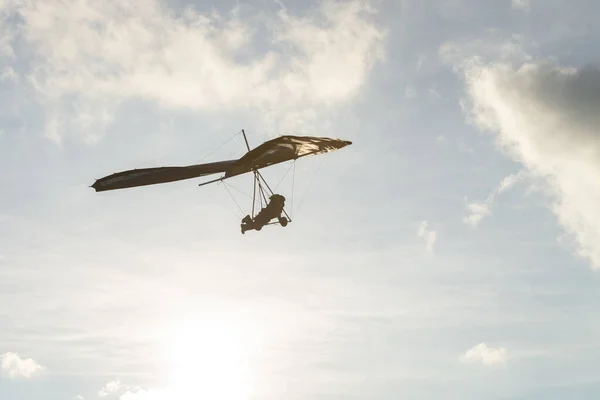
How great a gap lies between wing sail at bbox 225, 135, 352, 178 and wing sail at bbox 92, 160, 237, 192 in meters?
1.45

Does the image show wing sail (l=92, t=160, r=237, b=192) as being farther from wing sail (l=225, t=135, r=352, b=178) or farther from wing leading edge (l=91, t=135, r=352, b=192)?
wing sail (l=225, t=135, r=352, b=178)

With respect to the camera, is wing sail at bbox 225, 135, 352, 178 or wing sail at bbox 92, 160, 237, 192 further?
wing sail at bbox 92, 160, 237, 192

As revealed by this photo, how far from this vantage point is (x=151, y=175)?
4475 centimetres

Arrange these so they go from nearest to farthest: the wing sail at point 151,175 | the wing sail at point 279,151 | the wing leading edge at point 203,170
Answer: the wing sail at point 279,151, the wing leading edge at point 203,170, the wing sail at point 151,175

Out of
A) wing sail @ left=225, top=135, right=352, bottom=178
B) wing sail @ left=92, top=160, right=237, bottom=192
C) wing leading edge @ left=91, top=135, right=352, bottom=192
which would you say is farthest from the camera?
wing sail @ left=92, top=160, right=237, bottom=192

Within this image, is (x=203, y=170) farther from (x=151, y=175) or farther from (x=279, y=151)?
(x=279, y=151)

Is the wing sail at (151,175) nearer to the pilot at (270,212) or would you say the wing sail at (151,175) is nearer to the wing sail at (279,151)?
the wing sail at (279,151)

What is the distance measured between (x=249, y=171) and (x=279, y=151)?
2181 mm

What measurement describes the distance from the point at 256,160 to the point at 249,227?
385 centimetres

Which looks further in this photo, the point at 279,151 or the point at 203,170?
the point at 203,170

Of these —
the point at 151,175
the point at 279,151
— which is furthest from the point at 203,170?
the point at 279,151

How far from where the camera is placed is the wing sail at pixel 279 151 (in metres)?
41.2

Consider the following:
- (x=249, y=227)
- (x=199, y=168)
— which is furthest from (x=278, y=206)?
(x=199, y=168)

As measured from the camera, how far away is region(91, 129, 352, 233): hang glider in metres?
42.2
